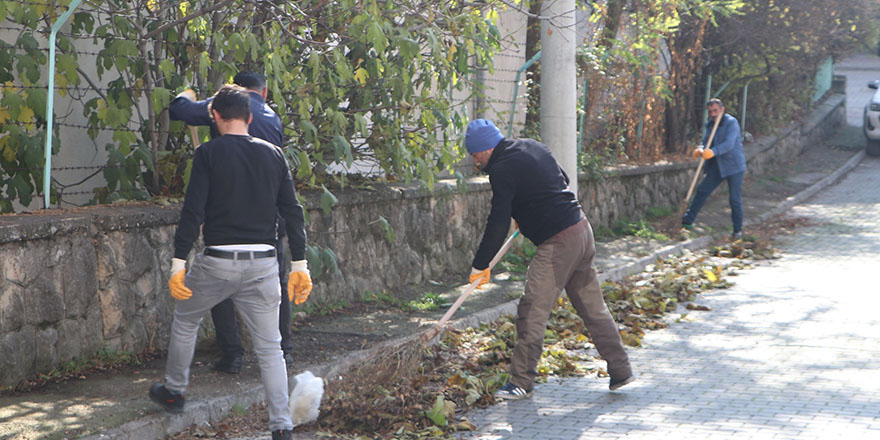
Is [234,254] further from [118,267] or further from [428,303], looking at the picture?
[428,303]

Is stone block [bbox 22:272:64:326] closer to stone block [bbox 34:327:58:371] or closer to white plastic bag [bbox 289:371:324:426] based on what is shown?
stone block [bbox 34:327:58:371]

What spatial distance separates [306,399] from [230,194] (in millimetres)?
1198

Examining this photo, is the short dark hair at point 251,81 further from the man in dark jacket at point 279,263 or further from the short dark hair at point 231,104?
the short dark hair at point 231,104

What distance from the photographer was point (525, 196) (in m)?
6.45

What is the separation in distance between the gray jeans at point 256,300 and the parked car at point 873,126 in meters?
22.2

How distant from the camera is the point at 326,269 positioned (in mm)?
8523

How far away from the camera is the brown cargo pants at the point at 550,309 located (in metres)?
6.48

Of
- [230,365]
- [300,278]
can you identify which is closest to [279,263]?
[230,365]

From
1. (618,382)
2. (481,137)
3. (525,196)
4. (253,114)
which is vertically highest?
(253,114)

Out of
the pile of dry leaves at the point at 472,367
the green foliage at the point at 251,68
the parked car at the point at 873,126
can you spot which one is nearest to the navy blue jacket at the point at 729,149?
the pile of dry leaves at the point at 472,367

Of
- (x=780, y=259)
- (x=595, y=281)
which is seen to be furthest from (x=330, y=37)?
(x=780, y=259)

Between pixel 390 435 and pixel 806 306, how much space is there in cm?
525

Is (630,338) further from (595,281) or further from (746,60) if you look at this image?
(746,60)

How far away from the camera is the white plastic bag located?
5.45m
